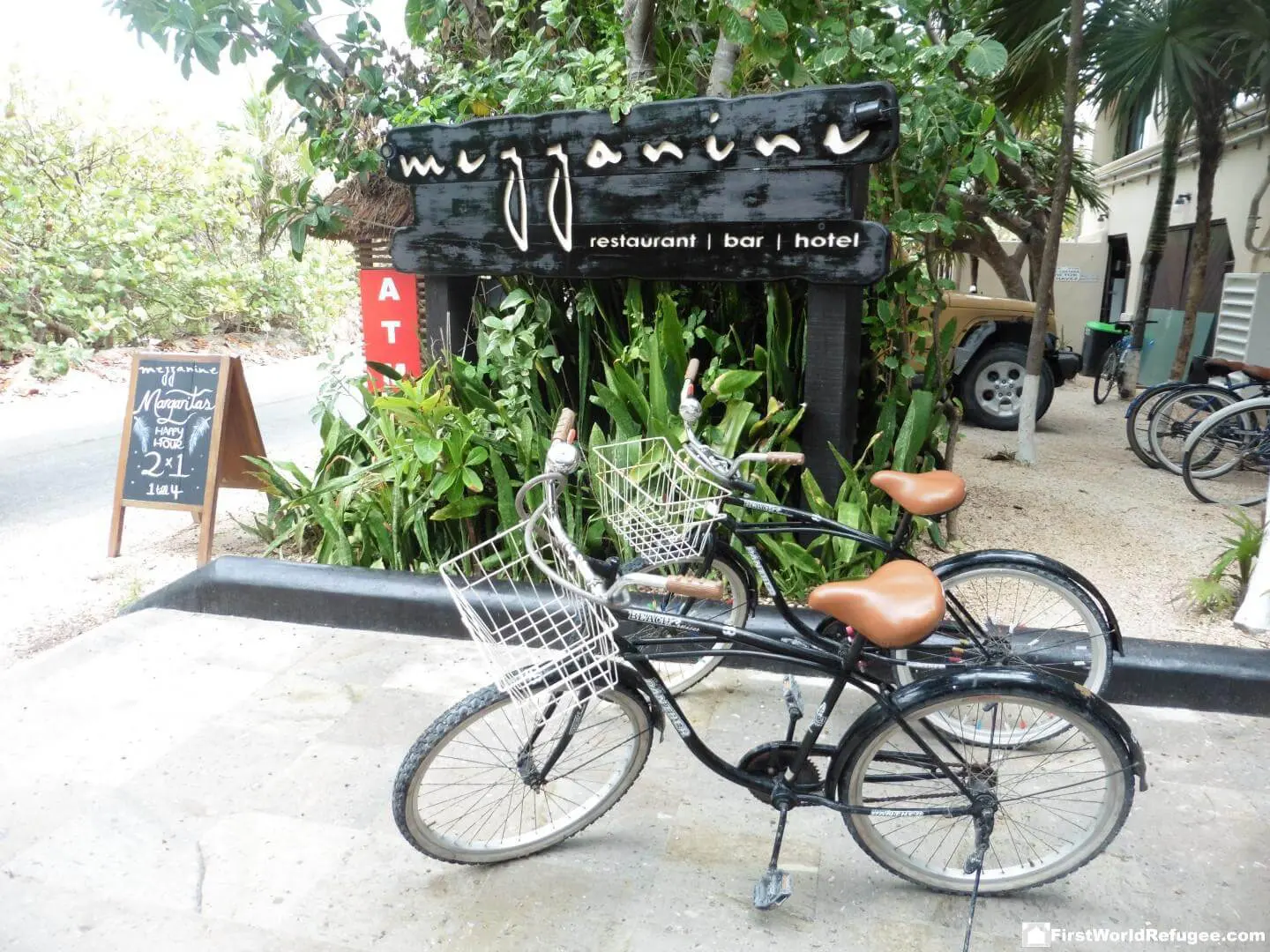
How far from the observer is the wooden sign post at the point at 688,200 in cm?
372

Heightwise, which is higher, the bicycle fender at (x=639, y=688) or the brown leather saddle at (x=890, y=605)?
the brown leather saddle at (x=890, y=605)

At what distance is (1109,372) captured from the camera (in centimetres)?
988

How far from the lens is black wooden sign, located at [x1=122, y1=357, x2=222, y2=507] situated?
16.0ft

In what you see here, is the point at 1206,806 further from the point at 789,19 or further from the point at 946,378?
the point at 789,19

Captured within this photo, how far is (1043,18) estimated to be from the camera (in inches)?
311

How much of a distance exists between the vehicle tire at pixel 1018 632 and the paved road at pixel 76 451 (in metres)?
5.30

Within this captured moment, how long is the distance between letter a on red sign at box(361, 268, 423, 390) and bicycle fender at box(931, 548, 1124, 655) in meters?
3.24

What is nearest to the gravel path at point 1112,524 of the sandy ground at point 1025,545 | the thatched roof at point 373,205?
the sandy ground at point 1025,545

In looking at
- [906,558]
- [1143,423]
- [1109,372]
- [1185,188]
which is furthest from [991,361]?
[1185,188]

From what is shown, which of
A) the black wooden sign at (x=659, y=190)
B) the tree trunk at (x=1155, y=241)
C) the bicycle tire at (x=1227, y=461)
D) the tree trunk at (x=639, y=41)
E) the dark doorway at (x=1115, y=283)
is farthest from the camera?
the dark doorway at (x=1115, y=283)

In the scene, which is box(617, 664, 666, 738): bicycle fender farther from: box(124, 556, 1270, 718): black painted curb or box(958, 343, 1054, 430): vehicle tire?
box(958, 343, 1054, 430): vehicle tire

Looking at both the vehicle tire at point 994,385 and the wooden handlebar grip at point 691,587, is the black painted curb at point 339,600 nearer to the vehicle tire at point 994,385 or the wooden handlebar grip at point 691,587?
the wooden handlebar grip at point 691,587
